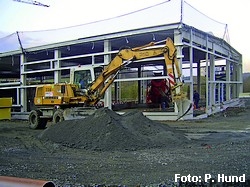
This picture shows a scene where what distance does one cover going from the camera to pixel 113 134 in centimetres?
1162

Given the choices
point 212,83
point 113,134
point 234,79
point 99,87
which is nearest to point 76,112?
point 99,87

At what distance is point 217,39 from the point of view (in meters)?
28.8

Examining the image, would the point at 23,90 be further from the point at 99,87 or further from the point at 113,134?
the point at 113,134

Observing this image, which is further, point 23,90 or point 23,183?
point 23,90

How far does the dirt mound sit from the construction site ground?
50mm

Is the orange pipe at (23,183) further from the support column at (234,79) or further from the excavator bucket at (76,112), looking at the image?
the support column at (234,79)

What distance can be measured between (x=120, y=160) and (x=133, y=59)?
9557 millimetres

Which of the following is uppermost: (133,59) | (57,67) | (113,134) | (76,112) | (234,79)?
(57,67)

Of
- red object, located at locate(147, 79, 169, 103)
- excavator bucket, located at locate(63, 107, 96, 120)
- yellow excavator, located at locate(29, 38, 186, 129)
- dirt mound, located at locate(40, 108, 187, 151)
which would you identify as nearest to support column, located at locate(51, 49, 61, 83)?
red object, located at locate(147, 79, 169, 103)

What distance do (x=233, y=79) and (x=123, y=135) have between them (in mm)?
27490

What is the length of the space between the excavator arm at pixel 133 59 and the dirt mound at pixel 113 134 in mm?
4387

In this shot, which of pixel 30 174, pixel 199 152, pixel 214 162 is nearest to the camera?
pixel 30 174

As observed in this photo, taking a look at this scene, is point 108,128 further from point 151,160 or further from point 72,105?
point 72,105

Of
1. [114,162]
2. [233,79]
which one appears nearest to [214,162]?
[114,162]
